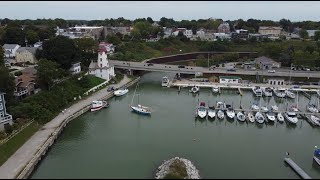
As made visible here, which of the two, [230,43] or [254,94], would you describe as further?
[230,43]

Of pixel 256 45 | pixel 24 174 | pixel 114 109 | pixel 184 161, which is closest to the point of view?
pixel 24 174

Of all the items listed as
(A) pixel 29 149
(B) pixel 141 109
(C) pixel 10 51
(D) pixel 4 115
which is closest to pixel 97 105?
(B) pixel 141 109

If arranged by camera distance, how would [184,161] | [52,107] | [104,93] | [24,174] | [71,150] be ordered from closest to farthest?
[24,174] < [184,161] < [71,150] < [52,107] < [104,93]

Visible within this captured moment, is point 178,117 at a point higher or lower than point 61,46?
lower

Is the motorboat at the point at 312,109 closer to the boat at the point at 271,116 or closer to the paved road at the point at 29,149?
the boat at the point at 271,116

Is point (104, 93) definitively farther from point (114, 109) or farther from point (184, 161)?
point (184, 161)

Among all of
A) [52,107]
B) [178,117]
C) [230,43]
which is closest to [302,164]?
[178,117]

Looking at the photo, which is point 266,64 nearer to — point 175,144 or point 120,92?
point 120,92
